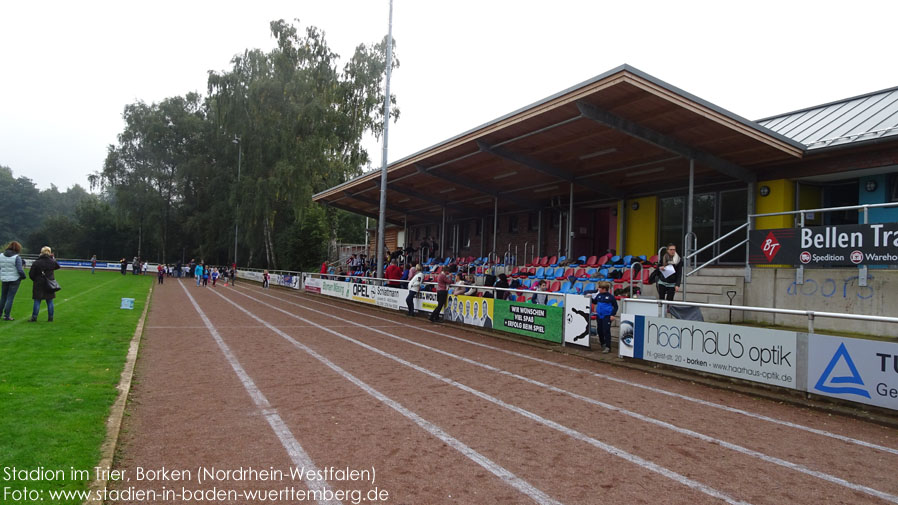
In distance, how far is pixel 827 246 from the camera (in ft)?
36.5

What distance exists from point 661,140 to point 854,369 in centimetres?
862

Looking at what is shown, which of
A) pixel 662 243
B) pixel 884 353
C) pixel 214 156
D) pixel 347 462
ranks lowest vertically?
pixel 347 462

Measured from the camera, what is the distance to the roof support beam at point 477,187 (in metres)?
22.4

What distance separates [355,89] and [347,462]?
140 ft

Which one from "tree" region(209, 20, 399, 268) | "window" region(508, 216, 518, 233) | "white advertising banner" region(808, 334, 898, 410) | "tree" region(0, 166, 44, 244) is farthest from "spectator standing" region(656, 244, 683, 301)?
"tree" region(0, 166, 44, 244)

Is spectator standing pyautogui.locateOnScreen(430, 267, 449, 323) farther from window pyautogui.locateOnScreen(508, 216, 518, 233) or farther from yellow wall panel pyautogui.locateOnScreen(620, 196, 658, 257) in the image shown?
window pyautogui.locateOnScreen(508, 216, 518, 233)

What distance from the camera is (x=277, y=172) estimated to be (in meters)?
41.4

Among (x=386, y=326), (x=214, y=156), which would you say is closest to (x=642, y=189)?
(x=386, y=326)

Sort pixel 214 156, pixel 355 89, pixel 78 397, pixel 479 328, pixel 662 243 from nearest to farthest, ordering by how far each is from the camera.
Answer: pixel 78 397 < pixel 479 328 < pixel 662 243 < pixel 355 89 < pixel 214 156

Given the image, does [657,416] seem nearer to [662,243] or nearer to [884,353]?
[884,353]

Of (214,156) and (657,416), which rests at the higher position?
(214,156)

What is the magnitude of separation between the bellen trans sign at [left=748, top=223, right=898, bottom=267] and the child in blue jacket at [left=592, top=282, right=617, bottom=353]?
3.95 metres

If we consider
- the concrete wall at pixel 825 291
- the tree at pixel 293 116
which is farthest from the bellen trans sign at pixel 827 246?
the tree at pixel 293 116

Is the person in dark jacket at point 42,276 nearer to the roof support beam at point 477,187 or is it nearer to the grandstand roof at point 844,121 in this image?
the roof support beam at point 477,187
